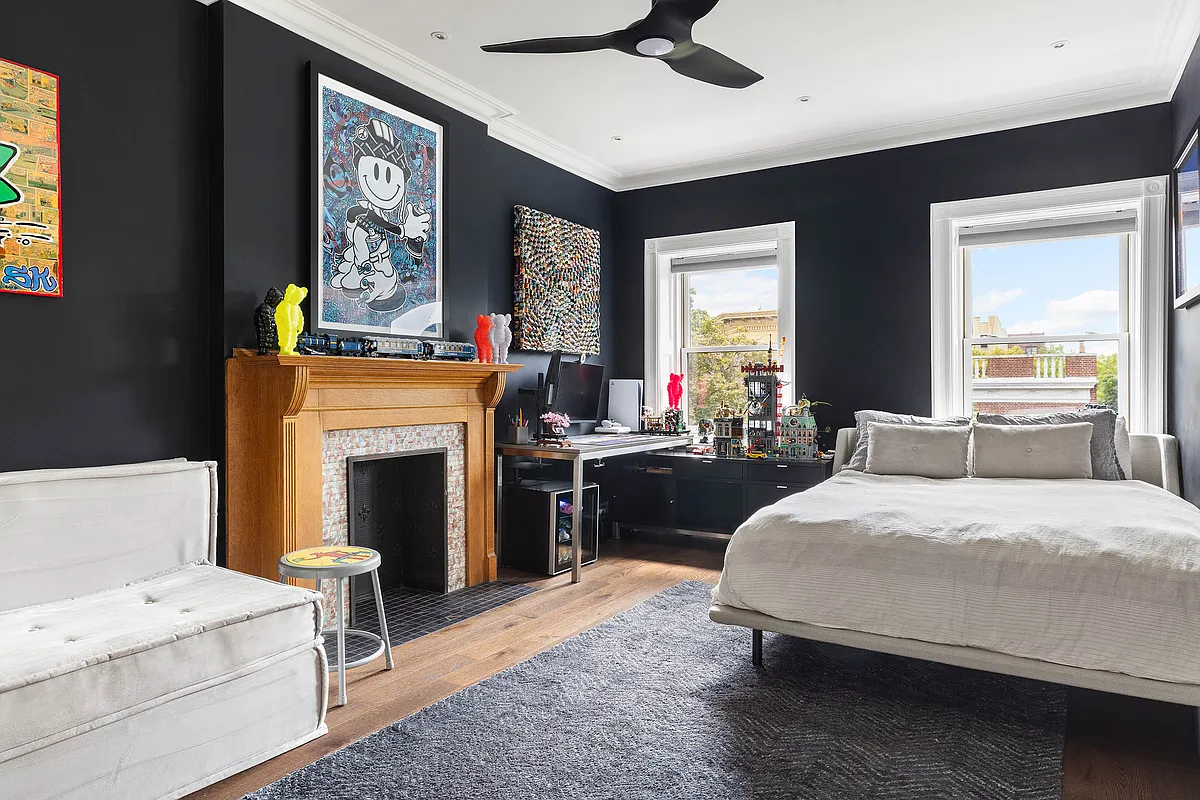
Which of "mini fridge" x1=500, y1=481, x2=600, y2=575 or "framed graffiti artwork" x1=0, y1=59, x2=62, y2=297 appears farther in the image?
"mini fridge" x1=500, y1=481, x2=600, y2=575

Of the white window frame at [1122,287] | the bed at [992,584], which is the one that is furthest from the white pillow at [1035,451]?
the bed at [992,584]

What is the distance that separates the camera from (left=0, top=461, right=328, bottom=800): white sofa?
6.05 feet

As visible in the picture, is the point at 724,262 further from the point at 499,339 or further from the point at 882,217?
the point at 499,339

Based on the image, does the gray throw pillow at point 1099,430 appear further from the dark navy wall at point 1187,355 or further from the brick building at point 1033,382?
the brick building at point 1033,382

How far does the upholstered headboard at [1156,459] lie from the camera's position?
4.02m

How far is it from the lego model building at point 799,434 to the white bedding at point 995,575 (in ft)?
5.84

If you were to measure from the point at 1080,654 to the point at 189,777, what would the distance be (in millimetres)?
2610

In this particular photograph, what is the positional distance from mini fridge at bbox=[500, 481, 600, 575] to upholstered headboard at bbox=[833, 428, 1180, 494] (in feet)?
10.0

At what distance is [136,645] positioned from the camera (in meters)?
2.00

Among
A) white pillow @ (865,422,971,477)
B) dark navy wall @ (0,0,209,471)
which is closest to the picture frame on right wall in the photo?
white pillow @ (865,422,971,477)

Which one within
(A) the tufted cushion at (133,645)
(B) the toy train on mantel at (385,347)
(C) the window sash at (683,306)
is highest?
(C) the window sash at (683,306)

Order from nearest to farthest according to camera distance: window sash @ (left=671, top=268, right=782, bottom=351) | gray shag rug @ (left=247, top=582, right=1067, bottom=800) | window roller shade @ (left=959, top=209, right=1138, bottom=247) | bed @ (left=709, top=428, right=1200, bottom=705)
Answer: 1. gray shag rug @ (left=247, top=582, right=1067, bottom=800)
2. bed @ (left=709, top=428, right=1200, bottom=705)
3. window roller shade @ (left=959, top=209, right=1138, bottom=247)
4. window sash @ (left=671, top=268, right=782, bottom=351)

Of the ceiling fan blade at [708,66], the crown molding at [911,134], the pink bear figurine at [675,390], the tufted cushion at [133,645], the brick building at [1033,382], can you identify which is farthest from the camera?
the pink bear figurine at [675,390]

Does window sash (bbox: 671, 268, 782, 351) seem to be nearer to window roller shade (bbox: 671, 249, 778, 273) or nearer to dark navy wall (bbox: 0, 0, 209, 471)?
window roller shade (bbox: 671, 249, 778, 273)
